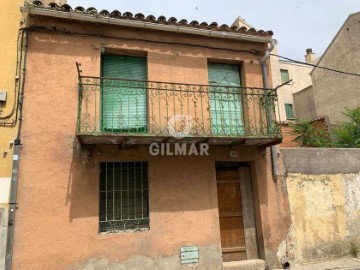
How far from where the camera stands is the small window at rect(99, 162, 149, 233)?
20.2 ft

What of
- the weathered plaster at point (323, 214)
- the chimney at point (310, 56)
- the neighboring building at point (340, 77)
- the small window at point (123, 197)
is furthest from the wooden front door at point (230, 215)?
→ the chimney at point (310, 56)

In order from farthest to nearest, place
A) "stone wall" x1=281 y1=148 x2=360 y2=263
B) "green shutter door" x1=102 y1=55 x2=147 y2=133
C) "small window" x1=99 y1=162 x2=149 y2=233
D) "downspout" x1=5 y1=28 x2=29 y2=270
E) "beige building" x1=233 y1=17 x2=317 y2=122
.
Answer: "beige building" x1=233 y1=17 x2=317 y2=122 < "stone wall" x1=281 y1=148 x2=360 y2=263 < "green shutter door" x1=102 y1=55 x2=147 y2=133 < "small window" x1=99 y1=162 x2=149 y2=233 < "downspout" x1=5 y1=28 x2=29 y2=270

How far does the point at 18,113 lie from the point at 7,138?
1.75 ft

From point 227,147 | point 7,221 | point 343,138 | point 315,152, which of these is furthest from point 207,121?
point 343,138

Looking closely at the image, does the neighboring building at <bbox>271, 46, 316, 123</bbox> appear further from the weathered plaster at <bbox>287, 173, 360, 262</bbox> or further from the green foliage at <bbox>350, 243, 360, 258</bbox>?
the green foliage at <bbox>350, 243, 360, 258</bbox>

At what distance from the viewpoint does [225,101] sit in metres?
7.57

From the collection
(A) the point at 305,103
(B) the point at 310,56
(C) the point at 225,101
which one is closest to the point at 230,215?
(C) the point at 225,101

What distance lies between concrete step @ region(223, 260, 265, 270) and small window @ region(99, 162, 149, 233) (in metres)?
2.03

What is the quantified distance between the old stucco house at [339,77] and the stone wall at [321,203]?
8.45 m

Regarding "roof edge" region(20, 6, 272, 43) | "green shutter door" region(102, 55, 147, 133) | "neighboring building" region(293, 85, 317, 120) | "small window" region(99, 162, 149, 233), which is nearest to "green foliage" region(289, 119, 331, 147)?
"roof edge" region(20, 6, 272, 43)

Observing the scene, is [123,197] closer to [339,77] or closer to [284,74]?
[339,77]

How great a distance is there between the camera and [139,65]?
7.12 m

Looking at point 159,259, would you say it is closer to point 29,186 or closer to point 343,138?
point 29,186

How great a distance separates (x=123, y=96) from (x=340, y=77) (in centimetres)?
1511
